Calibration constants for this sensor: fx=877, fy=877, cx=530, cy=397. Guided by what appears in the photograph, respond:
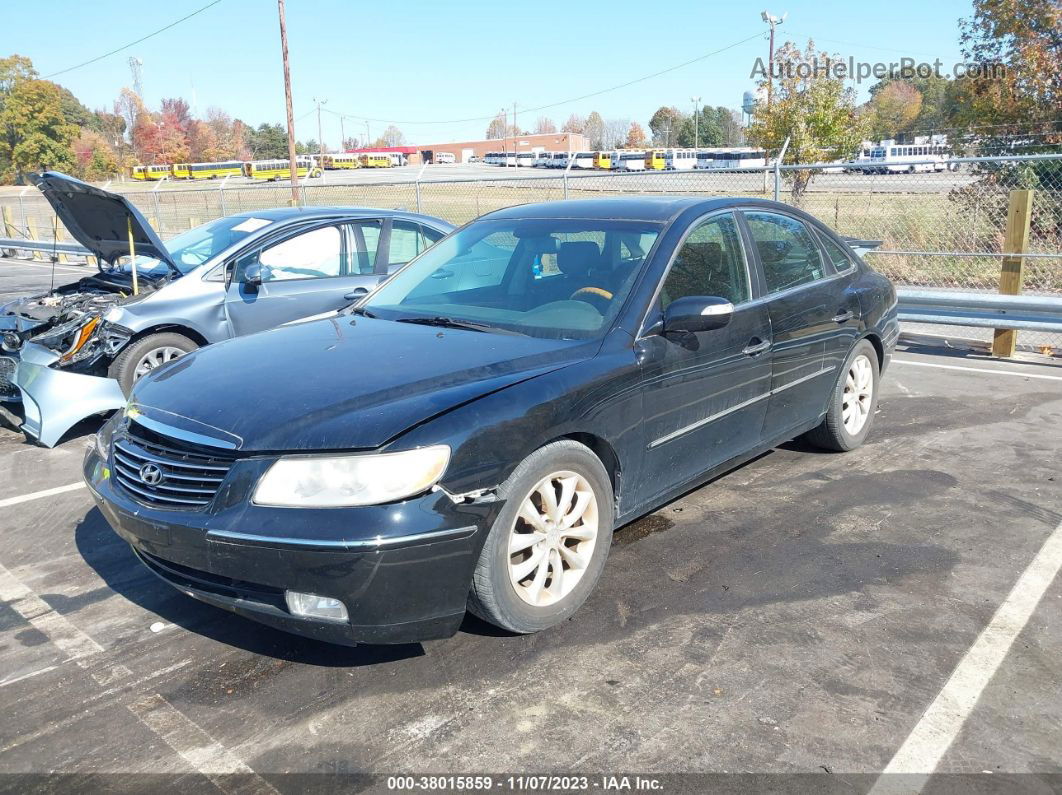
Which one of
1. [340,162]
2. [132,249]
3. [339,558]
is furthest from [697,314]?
[340,162]

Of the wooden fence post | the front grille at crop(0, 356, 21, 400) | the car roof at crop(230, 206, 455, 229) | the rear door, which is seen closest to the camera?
the rear door

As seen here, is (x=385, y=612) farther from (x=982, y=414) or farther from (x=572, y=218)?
(x=982, y=414)

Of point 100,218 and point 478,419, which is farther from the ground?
point 100,218

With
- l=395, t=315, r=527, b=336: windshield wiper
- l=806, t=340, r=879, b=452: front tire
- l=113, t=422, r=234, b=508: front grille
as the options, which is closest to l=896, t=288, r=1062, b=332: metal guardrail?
l=806, t=340, r=879, b=452: front tire

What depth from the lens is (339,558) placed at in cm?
278

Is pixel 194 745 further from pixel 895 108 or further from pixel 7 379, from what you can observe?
pixel 895 108

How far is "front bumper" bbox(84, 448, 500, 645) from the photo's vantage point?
279 centimetres

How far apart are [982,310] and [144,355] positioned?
7.44 meters

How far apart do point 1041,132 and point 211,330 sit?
52.0ft

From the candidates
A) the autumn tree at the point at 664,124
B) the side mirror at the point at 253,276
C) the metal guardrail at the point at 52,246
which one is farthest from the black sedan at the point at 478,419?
the autumn tree at the point at 664,124

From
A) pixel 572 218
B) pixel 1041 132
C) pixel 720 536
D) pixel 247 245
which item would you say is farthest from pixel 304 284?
pixel 1041 132

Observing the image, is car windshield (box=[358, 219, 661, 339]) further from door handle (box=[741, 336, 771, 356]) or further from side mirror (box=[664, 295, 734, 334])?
door handle (box=[741, 336, 771, 356])

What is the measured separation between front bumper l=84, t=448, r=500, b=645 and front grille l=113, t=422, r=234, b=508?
0.18 ft

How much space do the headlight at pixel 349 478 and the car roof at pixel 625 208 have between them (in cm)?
197
